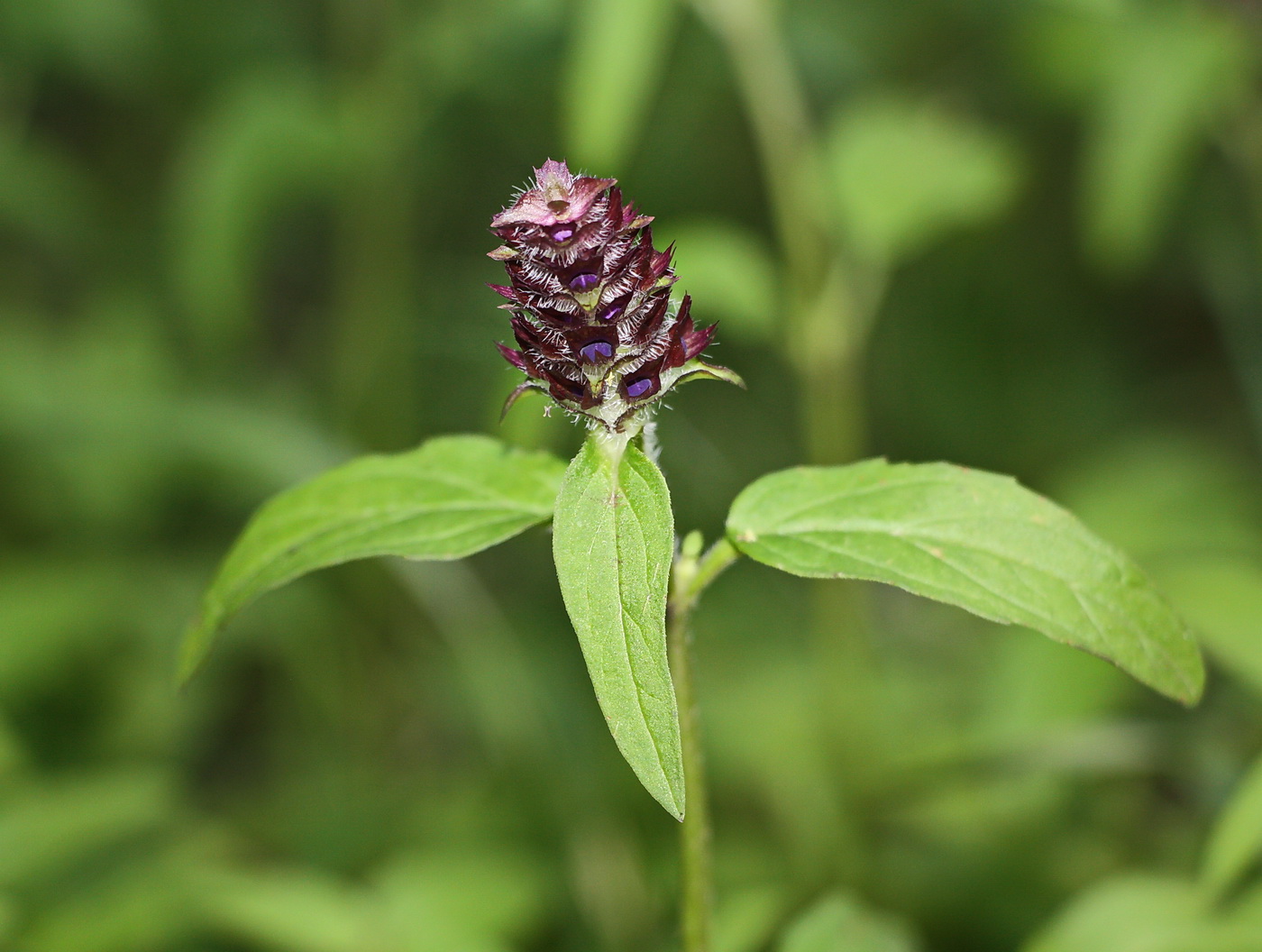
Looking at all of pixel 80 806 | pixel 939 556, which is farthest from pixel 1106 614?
pixel 80 806

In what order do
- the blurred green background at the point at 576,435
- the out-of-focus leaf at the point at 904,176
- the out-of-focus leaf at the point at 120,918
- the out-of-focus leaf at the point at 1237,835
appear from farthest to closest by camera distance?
1. the out-of-focus leaf at the point at 904,176
2. the blurred green background at the point at 576,435
3. the out-of-focus leaf at the point at 120,918
4. the out-of-focus leaf at the point at 1237,835

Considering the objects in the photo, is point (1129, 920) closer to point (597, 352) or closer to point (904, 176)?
point (597, 352)

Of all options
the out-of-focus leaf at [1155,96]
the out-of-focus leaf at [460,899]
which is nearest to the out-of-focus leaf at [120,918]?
the out-of-focus leaf at [460,899]

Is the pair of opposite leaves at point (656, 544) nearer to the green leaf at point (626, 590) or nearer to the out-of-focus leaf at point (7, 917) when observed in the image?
the green leaf at point (626, 590)

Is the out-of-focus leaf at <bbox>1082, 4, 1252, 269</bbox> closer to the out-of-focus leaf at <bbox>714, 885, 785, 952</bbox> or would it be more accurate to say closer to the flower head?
the out-of-focus leaf at <bbox>714, 885, 785, 952</bbox>

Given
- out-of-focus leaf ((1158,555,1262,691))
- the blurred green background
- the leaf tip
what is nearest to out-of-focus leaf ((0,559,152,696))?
Answer: the blurred green background
